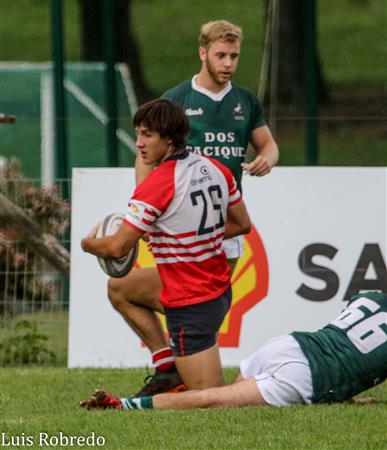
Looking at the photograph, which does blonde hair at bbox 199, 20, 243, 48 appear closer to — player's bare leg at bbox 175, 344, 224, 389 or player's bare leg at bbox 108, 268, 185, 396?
player's bare leg at bbox 108, 268, 185, 396

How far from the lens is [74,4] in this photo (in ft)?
40.3

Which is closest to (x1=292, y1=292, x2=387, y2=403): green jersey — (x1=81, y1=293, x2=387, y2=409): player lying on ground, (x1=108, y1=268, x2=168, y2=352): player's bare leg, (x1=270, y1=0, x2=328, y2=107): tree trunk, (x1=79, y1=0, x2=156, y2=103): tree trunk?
(x1=81, y1=293, x2=387, y2=409): player lying on ground

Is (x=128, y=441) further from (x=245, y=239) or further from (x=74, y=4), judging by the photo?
(x=74, y=4)

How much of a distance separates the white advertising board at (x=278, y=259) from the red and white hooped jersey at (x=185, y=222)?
8.40 ft

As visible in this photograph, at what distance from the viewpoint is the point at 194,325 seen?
7.74 m

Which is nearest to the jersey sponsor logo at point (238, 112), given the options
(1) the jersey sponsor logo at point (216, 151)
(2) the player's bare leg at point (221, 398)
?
(1) the jersey sponsor logo at point (216, 151)

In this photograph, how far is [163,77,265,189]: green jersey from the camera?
347 inches

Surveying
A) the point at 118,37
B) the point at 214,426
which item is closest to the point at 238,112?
the point at 214,426

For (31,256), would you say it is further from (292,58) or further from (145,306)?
(145,306)

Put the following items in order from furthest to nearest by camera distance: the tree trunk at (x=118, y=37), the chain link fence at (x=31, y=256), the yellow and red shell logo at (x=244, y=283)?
the tree trunk at (x=118, y=37) → the chain link fence at (x=31, y=256) → the yellow and red shell logo at (x=244, y=283)

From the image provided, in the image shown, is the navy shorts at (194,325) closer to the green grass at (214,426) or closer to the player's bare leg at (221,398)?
the player's bare leg at (221,398)

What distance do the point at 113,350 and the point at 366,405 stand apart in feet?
10.1

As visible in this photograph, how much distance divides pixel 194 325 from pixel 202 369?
23 centimetres

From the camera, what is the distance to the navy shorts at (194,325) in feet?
25.4
